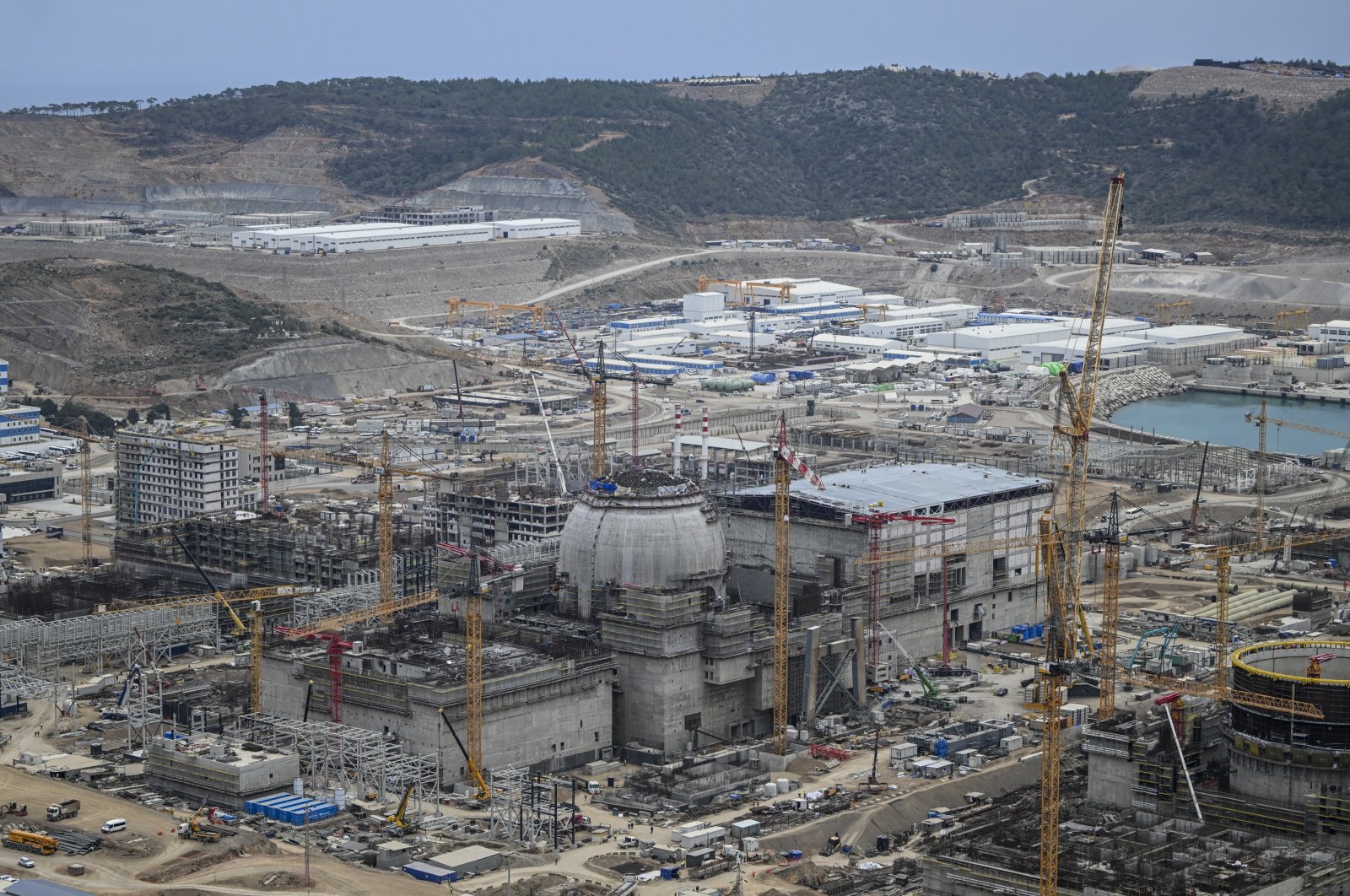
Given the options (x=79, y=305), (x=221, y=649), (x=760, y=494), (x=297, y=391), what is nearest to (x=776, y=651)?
(x=760, y=494)

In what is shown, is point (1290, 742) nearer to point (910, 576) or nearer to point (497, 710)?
point (497, 710)

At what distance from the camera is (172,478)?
11250cm

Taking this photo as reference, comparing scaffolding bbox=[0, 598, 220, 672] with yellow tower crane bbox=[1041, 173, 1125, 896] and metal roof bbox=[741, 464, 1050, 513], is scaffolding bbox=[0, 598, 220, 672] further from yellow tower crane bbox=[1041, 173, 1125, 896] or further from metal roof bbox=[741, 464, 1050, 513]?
yellow tower crane bbox=[1041, 173, 1125, 896]

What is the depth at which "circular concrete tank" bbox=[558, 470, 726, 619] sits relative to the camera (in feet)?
265

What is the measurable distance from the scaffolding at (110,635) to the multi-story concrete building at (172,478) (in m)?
19.9

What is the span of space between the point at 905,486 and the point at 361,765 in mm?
32498

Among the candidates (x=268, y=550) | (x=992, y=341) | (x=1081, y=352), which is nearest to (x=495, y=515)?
(x=268, y=550)

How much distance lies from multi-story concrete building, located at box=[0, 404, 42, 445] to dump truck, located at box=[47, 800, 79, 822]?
239ft

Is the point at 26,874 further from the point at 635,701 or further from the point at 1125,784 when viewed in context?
the point at 1125,784

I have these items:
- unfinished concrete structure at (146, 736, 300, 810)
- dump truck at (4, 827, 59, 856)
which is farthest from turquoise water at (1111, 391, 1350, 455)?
dump truck at (4, 827, 59, 856)

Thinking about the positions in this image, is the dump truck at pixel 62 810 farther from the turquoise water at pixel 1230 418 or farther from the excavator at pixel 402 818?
the turquoise water at pixel 1230 418

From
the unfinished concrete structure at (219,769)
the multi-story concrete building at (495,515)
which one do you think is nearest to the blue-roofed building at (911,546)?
the multi-story concrete building at (495,515)

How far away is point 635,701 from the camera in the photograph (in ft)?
257

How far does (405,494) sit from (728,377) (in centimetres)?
5692
